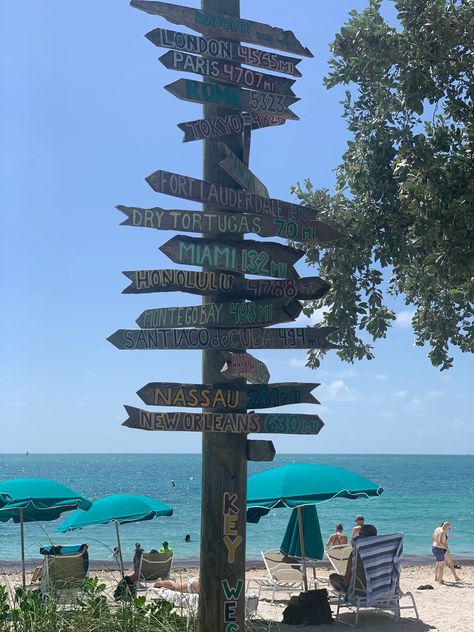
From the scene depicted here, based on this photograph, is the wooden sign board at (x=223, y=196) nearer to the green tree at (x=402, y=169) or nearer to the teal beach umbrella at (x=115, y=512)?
the green tree at (x=402, y=169)

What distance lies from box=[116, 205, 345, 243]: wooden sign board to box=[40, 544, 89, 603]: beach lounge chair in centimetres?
293

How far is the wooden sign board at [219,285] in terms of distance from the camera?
6352mm

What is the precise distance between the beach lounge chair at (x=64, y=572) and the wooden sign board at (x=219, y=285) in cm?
243

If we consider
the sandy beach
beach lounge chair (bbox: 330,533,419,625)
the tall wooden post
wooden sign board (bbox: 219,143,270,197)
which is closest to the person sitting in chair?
beach lounge chair (bbox: 330,533,419,625)

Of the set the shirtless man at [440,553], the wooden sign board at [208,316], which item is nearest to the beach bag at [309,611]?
the wooden sign board at [208,316]

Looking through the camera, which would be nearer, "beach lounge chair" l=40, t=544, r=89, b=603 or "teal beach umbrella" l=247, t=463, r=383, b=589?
"beach lounge chair" l=40, t=544, r=89, b=603

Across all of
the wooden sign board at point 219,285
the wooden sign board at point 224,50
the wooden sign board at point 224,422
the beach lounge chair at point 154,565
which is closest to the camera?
the wooden sign board at point 224,422

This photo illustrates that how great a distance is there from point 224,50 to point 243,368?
8.60 ft

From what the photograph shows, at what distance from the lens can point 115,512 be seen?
1495cm

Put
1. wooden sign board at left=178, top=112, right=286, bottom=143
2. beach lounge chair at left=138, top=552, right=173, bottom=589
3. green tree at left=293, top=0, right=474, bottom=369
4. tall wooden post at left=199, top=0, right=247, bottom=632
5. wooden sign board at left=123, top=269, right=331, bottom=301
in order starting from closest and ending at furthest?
tall wooden post at left=199, top=0, right=247, bottom=632, wooden sign board at left=123, top=269, right=331, bottom=301, wooden sign board at left=178, top=112, right=286, bottom=143, green tree at left=293, top=0, right=474, bottom=369, beach lounge chair at left=138, top=552, right=173, bottom=589

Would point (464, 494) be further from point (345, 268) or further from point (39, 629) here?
point (39, 629)

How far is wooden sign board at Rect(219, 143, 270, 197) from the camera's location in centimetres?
650

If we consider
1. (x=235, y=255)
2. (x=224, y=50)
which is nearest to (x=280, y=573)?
(x=235, y=255)

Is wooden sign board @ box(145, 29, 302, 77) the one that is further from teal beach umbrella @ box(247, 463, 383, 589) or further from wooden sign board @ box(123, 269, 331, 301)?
teal beach umbrella @ box(247, 463, 383, 589)
